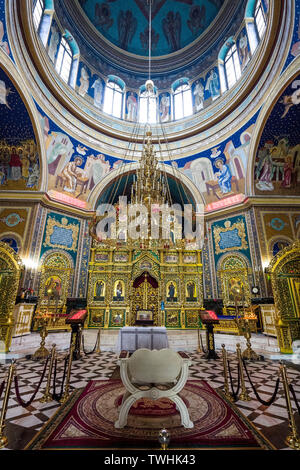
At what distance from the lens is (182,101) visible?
617 inches

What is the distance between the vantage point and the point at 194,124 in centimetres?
1378

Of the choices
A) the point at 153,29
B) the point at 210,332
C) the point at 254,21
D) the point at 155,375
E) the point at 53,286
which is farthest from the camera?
the point at 153,29

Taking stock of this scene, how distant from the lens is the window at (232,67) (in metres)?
12.8

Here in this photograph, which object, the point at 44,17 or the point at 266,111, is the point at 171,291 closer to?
the point at 266,111

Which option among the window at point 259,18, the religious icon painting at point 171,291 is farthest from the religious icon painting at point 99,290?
the window at point 259,18

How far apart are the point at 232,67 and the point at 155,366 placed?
16.9m

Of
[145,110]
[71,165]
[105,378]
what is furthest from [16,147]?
[105,378]

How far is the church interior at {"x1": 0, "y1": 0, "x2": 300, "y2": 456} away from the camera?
9.77 feet

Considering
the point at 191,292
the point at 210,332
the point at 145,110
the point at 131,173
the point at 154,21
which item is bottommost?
the point at 210,332

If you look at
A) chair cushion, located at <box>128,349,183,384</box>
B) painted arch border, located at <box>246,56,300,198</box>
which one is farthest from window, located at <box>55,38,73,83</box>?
chair cushion, located at <box>128,349,183,384</box>

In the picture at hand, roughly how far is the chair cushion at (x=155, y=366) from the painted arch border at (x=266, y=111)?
34.4 feet

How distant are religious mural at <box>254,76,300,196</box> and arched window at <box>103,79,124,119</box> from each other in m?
10.1

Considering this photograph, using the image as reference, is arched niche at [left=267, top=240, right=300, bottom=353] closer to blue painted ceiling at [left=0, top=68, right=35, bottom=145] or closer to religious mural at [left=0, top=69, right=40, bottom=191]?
religious mural at [left=0, top=69, right=40, bottom=191]

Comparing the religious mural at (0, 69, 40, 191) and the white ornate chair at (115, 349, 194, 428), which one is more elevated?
the religious mural at (0, 69, 40, 191)
